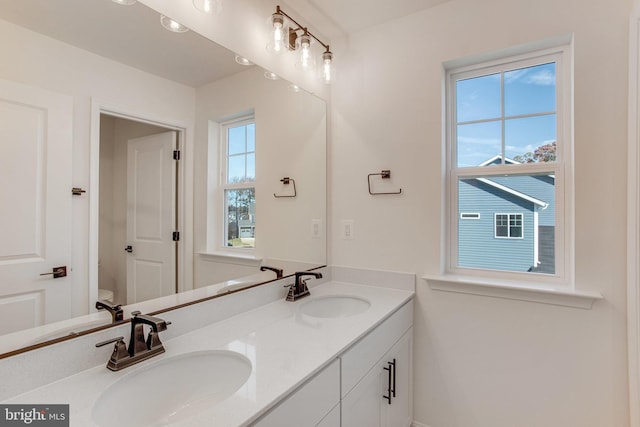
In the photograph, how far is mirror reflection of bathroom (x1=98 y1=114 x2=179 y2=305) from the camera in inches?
39.9

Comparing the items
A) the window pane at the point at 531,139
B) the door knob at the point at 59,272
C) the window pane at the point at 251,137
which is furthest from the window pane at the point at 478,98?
the door knob at the point at 59,272

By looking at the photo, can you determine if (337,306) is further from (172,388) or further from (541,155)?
(541,155)

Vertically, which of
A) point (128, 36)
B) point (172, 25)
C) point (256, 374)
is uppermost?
point (172, 25)

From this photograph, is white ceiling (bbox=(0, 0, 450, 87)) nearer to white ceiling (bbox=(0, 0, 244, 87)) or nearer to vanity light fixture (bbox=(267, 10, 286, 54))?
white ceiling (bbox=(0, 0, 244, 87))

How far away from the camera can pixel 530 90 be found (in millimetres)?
1611

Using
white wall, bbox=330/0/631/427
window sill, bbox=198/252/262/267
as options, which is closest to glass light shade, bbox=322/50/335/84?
white wall, bbox=330/0/631/427

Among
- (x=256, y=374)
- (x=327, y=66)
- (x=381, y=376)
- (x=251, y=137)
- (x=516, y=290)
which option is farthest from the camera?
(x=327, y=66)

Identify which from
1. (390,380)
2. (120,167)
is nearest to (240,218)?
(120,167)

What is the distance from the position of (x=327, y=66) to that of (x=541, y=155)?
1.31 meters

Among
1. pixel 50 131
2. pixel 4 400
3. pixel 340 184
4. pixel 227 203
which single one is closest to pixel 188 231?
pixel 227 203

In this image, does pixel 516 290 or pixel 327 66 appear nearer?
pixel 516 290

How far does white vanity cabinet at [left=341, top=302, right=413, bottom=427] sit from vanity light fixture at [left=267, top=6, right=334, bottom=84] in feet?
4.91

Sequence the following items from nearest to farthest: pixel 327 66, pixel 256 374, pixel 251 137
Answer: pixel 256 374 < pixel 251 137 < pixel 327 66

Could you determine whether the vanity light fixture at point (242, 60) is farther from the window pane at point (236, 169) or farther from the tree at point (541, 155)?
the tree at point (541, 155)
